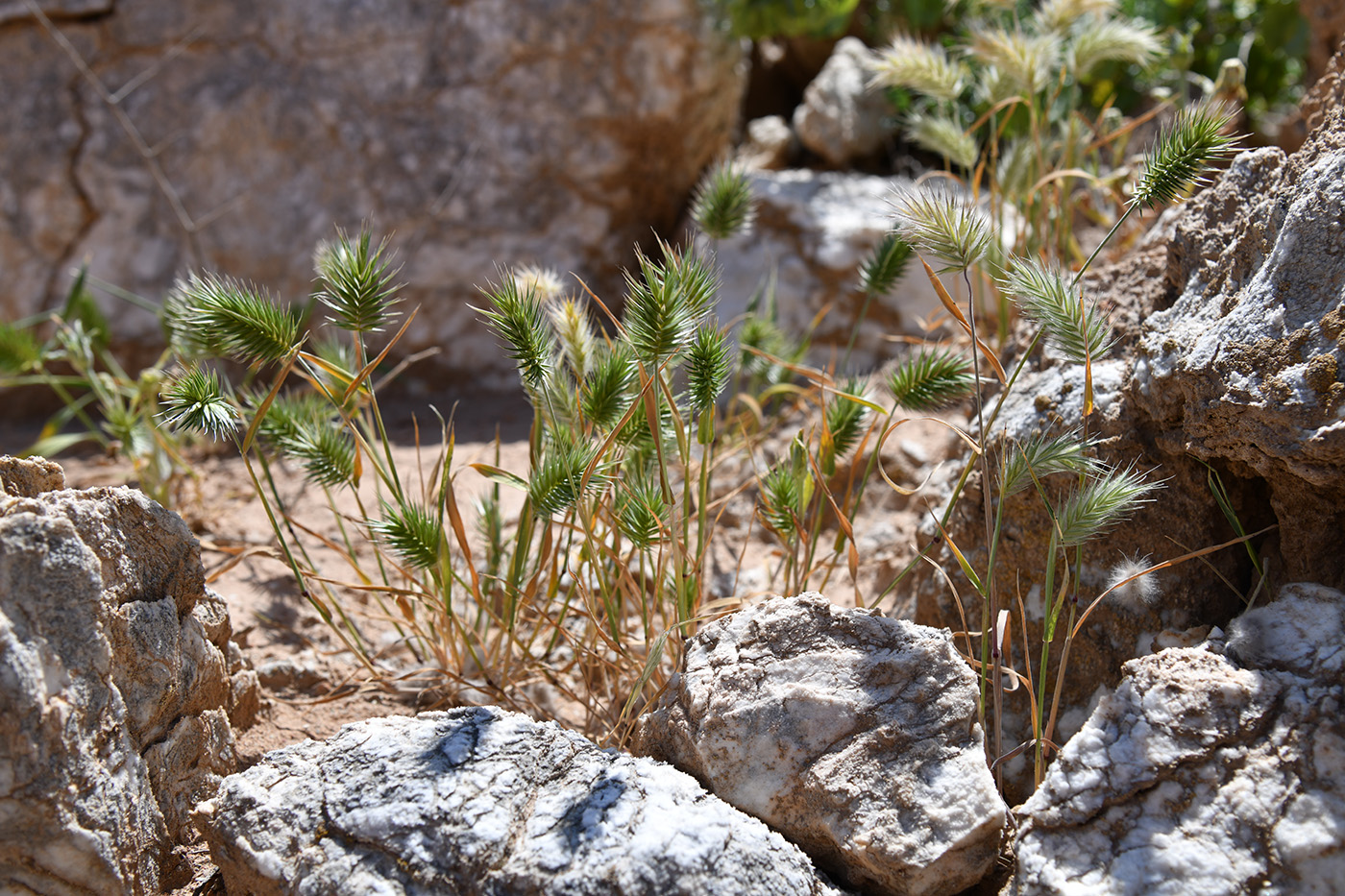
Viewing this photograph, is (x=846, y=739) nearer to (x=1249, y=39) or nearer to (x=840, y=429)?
(x=840, y=429)

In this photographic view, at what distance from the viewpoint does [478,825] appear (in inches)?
48.4

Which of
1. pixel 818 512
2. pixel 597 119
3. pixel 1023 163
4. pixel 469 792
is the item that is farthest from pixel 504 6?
pixel 469 792

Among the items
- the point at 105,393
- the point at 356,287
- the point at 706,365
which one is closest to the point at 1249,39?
the point at 706,365

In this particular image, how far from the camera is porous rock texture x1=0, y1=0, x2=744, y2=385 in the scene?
3182 mm

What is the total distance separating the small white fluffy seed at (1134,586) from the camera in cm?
150

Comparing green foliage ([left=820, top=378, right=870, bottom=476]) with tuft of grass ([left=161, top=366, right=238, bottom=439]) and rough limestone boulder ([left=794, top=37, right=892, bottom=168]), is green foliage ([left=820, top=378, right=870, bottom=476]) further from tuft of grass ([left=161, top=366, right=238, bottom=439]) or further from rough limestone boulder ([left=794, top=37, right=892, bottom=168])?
rough limestone boulder ([left=794, top=37, right=892, bottom=168])

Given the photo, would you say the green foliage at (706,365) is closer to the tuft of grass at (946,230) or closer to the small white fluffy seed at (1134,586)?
the tuft of grass at (946,230)

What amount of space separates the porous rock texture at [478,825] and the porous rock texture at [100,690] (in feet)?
0.45

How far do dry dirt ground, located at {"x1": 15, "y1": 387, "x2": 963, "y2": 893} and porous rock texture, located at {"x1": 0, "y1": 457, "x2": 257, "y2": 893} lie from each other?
157mm

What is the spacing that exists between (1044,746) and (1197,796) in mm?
312

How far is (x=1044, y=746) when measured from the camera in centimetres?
152

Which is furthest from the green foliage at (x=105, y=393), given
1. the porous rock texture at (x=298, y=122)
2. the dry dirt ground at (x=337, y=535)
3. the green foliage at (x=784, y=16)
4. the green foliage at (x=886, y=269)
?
the green foliage at (x=784, y=16)

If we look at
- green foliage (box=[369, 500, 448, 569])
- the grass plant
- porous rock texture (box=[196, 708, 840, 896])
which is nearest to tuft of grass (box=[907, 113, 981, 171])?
the grass plant

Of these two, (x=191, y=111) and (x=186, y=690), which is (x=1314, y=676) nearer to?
(x=186, y=690)
